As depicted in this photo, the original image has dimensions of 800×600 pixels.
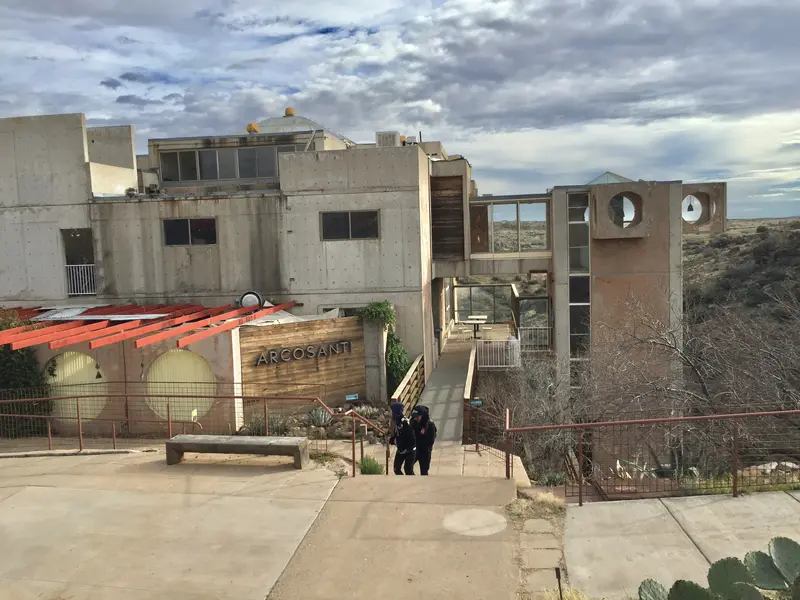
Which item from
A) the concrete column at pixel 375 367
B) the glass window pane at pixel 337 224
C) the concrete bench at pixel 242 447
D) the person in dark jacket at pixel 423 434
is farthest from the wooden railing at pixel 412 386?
the concrete bench at pixel 242 447

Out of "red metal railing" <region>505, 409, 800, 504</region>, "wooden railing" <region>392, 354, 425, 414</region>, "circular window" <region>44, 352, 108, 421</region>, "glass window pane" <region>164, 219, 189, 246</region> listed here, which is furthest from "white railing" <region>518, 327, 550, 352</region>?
"circular window" <region>44, 352, 108, 421</region>

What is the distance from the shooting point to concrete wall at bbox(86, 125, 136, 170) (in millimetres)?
24641

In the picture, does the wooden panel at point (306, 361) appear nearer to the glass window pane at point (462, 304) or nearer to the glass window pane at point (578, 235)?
the glass window pane at point (578, 235)

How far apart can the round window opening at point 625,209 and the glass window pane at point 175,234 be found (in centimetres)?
1472

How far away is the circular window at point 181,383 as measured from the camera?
15531 millimetres

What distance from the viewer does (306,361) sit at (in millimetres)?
17797

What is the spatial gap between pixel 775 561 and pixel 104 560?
6.71 metres

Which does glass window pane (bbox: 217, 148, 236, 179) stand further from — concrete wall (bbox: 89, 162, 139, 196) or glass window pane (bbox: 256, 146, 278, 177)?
concrete wall (bbox: 89, 162, 139, 196)

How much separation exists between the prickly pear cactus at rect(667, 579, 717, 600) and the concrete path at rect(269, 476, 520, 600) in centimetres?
172

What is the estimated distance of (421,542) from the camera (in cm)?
A: 729

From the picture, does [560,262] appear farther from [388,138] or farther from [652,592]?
[652,592]

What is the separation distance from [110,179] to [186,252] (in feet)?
13.2

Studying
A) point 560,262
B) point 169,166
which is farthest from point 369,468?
point 169,166

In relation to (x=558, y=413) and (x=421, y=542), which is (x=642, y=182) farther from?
(x=421, y=542)
